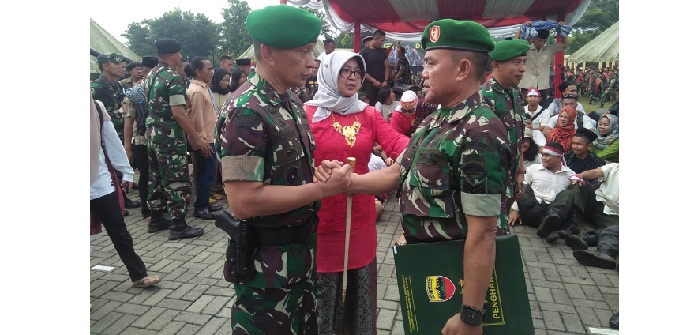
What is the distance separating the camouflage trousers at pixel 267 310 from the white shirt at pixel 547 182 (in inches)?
190

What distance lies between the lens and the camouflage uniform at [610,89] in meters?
25.4

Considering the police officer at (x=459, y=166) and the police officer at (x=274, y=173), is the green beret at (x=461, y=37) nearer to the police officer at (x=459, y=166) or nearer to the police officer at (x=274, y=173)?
the police officer at (x=459, y=166)

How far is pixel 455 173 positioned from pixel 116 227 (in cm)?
330

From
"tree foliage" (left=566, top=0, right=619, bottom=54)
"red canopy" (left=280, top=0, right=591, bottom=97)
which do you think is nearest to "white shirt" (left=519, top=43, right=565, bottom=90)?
"red canopy" (left=280, top=0, right=591, bottom=97)

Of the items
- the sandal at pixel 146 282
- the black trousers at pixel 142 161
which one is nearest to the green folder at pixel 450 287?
the sandal at pixel 146 282

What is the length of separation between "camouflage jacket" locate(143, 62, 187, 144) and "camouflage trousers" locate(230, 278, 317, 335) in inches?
155

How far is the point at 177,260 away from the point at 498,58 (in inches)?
151

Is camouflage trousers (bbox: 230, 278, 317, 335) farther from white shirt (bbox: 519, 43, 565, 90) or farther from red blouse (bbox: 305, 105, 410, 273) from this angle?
white shirt (bbox: 519, 43, 565, 90)

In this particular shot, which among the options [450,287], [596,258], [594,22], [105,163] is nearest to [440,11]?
[596,258]

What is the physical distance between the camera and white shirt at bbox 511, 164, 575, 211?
614cm

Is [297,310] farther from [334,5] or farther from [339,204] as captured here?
[334,5]

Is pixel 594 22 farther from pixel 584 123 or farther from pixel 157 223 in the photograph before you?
pixel 157 223

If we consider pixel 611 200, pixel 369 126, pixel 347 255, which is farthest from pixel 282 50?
pixel 611 200

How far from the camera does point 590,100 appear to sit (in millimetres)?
27828
